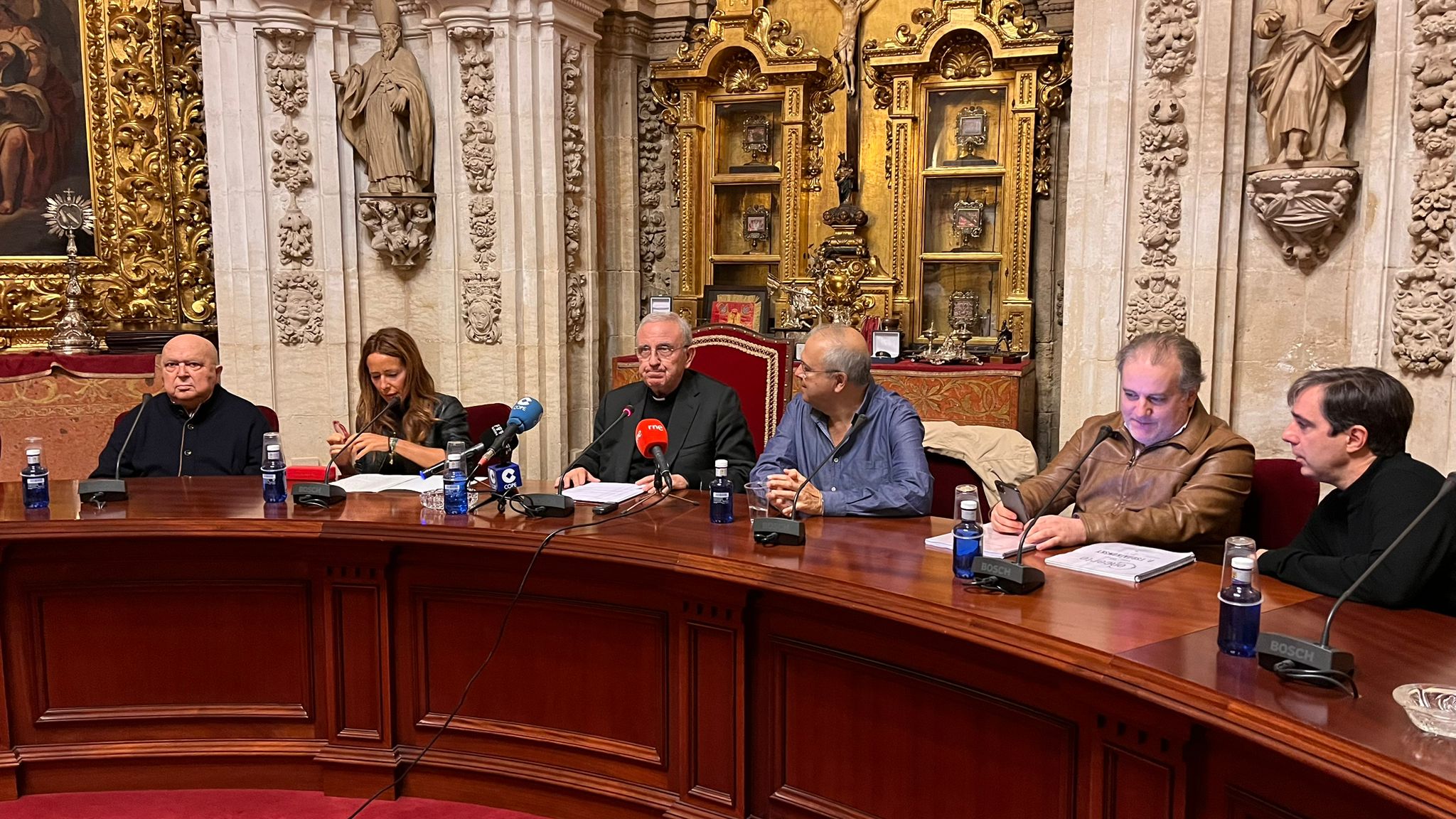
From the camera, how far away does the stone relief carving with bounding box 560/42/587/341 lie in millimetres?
6801

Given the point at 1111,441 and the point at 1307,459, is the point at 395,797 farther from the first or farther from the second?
the point at 1307,459

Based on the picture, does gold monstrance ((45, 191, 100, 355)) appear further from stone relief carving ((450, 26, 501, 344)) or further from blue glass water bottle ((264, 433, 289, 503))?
blue glass water bottle ((264, 433, 289, 503))

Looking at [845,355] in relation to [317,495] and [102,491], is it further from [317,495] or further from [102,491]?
[102,491]

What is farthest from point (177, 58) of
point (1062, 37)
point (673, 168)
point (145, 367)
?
point (1062, 37)

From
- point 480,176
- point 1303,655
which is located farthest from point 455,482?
point 480,176

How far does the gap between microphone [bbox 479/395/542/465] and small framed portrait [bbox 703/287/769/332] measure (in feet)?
14.2

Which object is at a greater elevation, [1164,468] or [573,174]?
[573,174]

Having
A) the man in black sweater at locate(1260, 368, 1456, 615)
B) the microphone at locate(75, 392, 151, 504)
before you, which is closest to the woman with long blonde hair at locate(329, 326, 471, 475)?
the microphone at locate(75, 392, 151, 504)

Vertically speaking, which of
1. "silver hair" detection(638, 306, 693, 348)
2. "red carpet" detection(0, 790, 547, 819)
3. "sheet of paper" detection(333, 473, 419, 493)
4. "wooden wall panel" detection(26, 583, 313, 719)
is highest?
"silver hair" detection(638, 306, 693, 348)

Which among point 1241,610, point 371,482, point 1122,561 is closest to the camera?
point 1241,610

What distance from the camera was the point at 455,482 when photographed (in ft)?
10.7

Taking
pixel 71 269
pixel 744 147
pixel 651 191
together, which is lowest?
pixel 71 269

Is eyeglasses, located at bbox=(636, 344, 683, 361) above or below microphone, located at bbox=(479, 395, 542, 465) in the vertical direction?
above

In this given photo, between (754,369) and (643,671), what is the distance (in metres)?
2.56
